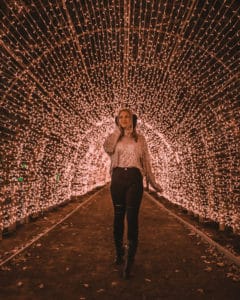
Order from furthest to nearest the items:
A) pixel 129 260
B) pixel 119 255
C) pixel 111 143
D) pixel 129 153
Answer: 1. pixel 119 255
2. pixel 111 143
3. pixel 129 153
4. pixel 129 260

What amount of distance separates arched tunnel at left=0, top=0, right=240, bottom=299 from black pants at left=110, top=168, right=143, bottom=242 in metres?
2.59

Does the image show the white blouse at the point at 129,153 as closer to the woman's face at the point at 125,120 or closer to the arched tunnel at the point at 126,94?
the woman's face at the point at 125,120

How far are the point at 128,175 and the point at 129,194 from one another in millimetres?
227

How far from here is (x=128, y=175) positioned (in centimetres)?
395

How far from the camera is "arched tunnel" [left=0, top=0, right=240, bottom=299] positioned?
605 cm

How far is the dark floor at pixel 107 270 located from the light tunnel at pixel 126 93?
120 cm

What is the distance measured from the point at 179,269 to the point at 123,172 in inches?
57.9

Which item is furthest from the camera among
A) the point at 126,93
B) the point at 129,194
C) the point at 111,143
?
the point at 126,93

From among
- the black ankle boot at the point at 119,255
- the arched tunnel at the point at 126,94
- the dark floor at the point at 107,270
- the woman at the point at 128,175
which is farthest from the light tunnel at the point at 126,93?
the black ankle boot at the point at 119,255

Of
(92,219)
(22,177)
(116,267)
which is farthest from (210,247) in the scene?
(22,177)

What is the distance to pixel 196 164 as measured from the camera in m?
8.66

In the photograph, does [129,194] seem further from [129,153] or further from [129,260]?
[129,260]

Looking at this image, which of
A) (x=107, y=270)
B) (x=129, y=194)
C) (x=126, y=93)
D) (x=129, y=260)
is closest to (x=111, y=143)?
(x=129, y=194)

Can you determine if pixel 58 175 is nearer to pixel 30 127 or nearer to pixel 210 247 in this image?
pixel 30 127
